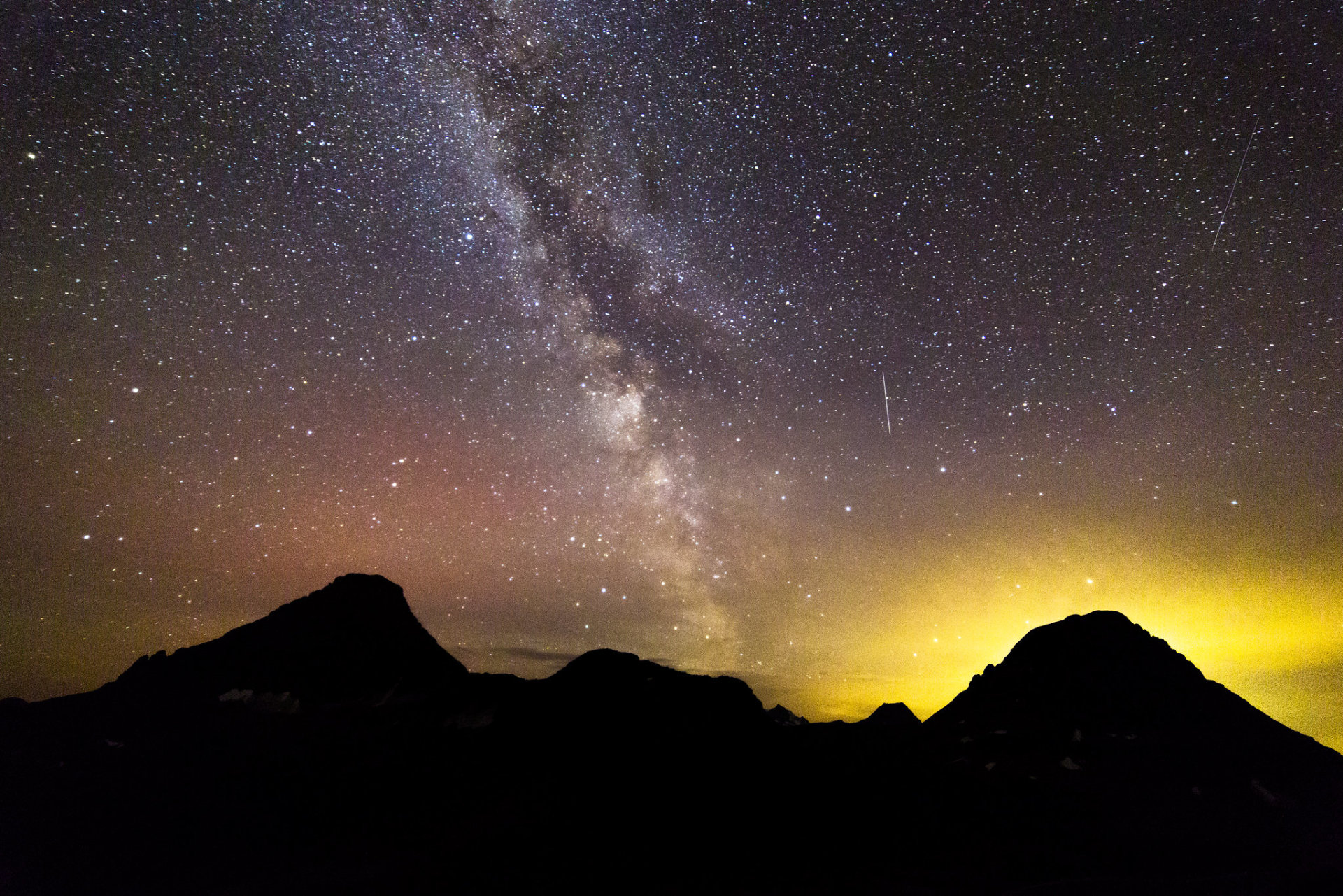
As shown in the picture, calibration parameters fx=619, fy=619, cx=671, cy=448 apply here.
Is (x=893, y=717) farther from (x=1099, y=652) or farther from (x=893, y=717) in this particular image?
(x=1099, y=652)

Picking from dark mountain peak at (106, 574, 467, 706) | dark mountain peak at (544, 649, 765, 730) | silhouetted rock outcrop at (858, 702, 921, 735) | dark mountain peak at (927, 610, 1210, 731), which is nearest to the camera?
dark mountain peak at (544, 649, 765, 730)

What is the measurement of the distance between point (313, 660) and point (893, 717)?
86.5 metres

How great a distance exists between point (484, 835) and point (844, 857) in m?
27.1

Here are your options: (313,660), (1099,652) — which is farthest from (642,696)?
(1099,652)

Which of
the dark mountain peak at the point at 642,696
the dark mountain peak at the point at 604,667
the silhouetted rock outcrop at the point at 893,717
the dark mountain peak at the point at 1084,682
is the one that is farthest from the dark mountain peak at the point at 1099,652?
the dark mountain peak at the point at 604,667

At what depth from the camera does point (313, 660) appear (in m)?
Answer: 65.8

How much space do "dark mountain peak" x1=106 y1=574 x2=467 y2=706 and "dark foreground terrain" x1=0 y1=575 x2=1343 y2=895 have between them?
10.8 inches

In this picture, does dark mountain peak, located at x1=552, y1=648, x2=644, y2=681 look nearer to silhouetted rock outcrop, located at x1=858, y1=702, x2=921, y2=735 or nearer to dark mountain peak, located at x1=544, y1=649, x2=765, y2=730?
dark mountain peak, located at x1=544, y1=649, x2=765, y2=730

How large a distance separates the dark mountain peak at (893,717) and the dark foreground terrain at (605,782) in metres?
21.1

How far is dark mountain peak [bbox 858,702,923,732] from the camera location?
95562 mm

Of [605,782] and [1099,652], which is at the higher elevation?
[1099,652]

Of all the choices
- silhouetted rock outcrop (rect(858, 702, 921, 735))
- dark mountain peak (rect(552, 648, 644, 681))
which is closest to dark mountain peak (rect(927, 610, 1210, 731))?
silhouetted rock outcrop (rect(858, 702, 921, 735))

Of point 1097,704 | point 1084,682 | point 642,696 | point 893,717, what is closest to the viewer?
point 642,696

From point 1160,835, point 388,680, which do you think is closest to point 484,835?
point 388,680
